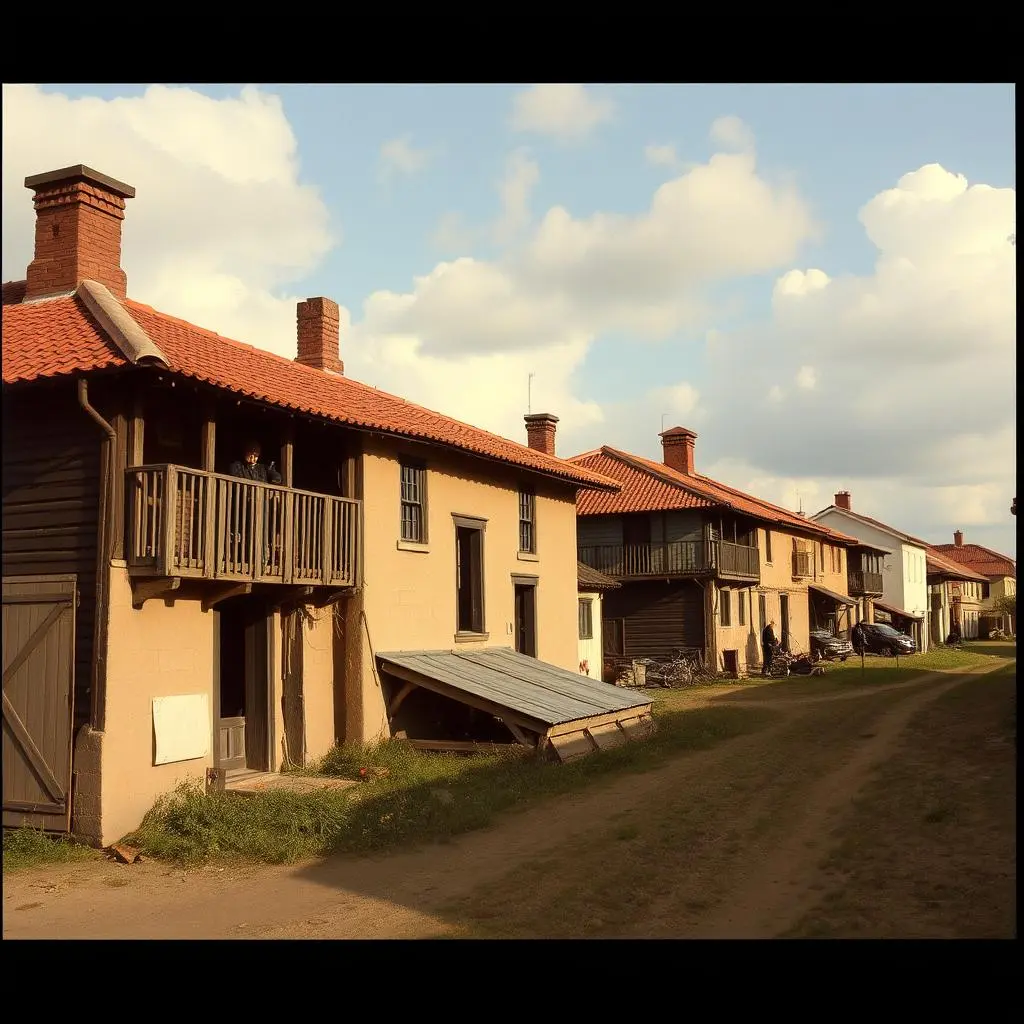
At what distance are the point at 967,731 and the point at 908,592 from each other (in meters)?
46.0

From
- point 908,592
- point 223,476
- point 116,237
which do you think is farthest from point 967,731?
point 908,592

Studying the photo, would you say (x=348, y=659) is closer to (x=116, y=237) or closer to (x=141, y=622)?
(x=141, y=622)

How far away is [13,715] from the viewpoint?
11688 mm

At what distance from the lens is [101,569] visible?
11438 millimetres

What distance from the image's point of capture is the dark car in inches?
1767

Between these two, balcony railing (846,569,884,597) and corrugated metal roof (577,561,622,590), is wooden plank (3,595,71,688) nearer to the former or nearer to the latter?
corrugated metal roof (577,561,622,590)

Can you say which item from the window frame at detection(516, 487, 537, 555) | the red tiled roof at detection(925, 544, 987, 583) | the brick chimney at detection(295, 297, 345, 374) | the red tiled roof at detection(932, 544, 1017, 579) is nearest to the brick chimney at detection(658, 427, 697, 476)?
the window frame at detection(516, 487, 537, 555)

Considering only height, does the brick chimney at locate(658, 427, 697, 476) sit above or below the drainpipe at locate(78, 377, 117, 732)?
above

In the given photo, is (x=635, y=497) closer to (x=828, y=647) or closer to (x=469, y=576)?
(x=828, y=647)

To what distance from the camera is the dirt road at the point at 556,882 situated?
8.16m

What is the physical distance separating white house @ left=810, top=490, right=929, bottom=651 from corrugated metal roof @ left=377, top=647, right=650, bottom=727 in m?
43.6

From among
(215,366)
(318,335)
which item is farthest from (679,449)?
(215,366)

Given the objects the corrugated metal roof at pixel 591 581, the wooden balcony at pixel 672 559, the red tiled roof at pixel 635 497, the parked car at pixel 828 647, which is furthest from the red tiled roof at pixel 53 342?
the parked car at pixel 828 647

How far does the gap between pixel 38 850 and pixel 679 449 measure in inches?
1255
